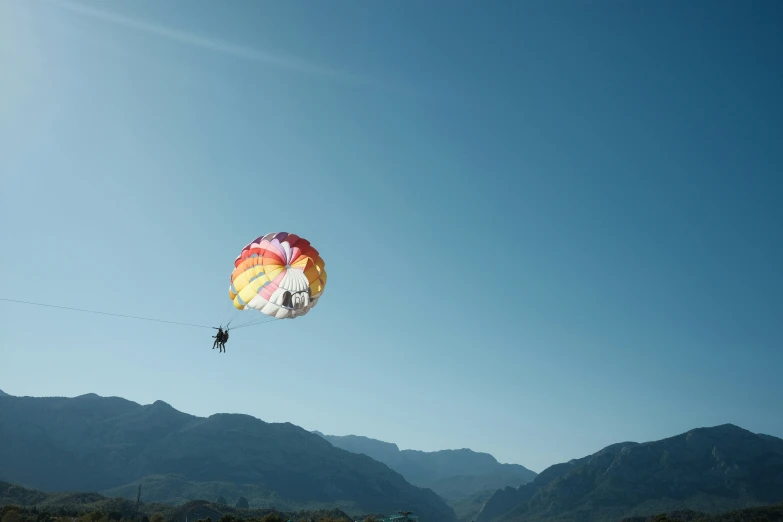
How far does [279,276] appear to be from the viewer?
4016cm

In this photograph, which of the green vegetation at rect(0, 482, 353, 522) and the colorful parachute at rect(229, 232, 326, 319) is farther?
the green vegetation at rect(0, 482, 353, 522)

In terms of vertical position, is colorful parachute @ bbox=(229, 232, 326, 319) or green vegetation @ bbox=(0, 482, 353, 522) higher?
colorful parachute @ bbox=(229, 232, 326, 319)

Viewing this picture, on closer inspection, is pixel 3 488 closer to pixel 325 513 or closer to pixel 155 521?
pixel 155 521

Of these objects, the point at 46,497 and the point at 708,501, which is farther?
the point at 708,501

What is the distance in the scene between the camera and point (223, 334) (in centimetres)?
3762

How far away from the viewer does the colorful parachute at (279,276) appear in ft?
129

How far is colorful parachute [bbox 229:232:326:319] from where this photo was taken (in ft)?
129

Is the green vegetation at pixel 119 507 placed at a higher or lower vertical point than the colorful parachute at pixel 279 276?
lower

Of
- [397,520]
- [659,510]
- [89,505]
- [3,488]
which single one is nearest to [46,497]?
[3,488]

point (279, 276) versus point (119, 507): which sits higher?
point (279, 276)

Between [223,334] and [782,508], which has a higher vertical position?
[223,334]

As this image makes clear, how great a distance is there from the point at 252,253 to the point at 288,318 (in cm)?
585

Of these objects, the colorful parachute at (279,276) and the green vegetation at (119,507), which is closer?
the colorful parachute at (279,276)

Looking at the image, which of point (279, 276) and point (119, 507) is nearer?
point (279, 276)
